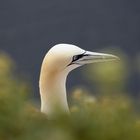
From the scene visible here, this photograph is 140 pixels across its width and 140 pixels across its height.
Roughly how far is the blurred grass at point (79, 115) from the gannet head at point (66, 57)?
3.02ft

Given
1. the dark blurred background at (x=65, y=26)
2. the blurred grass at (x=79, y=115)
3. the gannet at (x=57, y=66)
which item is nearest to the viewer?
the blurred grass at (x=79, y=115)

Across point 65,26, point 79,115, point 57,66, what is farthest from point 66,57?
point 65,26

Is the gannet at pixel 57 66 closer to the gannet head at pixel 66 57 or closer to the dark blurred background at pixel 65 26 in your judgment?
the gannet head at pixel 66 57

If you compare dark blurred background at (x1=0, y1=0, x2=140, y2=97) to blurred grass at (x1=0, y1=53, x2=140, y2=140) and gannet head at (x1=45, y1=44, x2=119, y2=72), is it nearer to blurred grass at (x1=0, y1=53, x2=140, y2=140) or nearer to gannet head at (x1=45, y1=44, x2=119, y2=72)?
gannet head at (x1=45, y1=44, x2=119, y2=72)

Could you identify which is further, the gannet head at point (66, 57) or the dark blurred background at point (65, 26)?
the dark blurred background at point (65, 26)

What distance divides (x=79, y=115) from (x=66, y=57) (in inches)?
43.3

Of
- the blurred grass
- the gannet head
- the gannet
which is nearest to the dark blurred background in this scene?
the gannet head

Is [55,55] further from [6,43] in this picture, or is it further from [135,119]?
[6,43]

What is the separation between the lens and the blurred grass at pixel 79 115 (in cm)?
50

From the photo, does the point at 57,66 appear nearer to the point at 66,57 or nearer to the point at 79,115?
the point at 66,57

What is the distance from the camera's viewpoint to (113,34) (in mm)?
5004

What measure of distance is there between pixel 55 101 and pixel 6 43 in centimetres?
442

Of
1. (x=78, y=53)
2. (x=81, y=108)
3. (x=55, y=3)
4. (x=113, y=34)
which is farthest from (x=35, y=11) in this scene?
(x=81, y=108)

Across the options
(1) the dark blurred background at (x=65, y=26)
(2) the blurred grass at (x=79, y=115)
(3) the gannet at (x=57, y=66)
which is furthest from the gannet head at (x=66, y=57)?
(1) the dark blurred background at (x=65, y=26)
